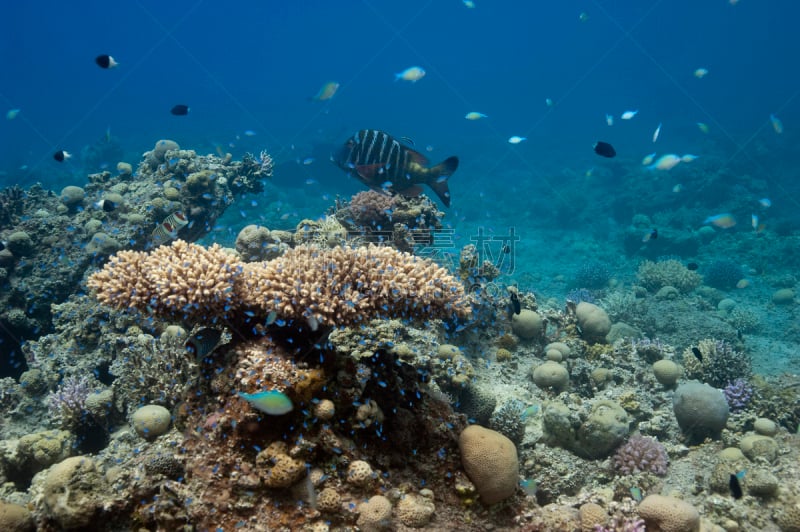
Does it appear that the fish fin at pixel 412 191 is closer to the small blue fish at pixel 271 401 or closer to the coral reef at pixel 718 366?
the small blue fish at pixel 271 401

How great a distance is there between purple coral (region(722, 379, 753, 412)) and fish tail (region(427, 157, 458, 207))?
20.3 ft

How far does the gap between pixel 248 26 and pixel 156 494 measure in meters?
153

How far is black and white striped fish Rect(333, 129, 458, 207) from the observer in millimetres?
7023

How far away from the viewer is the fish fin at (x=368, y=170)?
6.93 meters

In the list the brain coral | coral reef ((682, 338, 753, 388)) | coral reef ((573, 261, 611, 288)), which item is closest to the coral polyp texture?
the brain coral

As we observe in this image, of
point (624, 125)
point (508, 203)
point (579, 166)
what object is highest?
point (624, 125)

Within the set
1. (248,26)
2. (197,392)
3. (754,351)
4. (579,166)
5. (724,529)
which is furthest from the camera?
(248,26)

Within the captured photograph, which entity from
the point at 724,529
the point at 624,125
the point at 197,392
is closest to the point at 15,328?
the point at 197,392

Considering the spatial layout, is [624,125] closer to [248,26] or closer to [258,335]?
[258,335]

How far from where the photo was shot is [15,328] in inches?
327

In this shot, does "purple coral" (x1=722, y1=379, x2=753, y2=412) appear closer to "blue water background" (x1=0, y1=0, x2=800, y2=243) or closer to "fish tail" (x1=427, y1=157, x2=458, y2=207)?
"fish tail" (x1=427, y1=157, x2=458, y2=207)

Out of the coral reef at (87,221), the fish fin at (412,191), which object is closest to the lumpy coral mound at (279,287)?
the fish fin at (412,191)

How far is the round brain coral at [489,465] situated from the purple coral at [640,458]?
2.77 metres

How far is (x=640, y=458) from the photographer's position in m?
5.62
